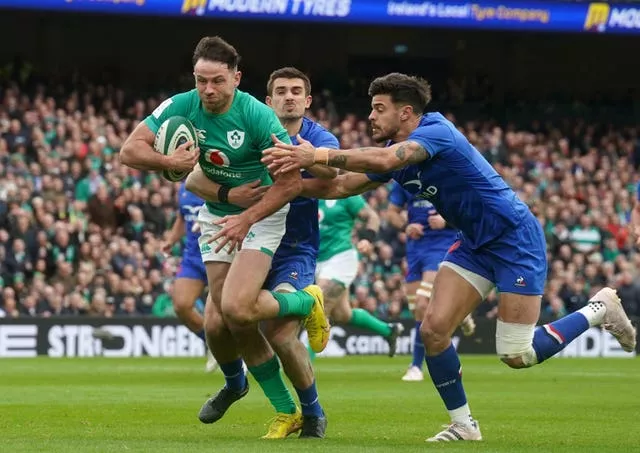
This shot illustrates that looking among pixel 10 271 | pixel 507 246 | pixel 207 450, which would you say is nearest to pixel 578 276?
pixel 10 271

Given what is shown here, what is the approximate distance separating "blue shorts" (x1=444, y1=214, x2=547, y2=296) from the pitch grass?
3.44 feet

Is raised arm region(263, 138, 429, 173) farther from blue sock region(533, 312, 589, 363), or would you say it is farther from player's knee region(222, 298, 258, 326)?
blue sock region(533, 312, 589, 363)

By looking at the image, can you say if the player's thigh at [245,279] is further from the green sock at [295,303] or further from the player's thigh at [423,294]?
the player's thigh at [423,294]

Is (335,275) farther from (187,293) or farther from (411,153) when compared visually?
(411,153)

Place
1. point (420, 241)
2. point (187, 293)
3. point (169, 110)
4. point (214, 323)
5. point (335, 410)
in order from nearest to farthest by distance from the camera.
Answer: point (169, 110) → point (214, 323) → point (335, 410) → point (187, 293) → point (420, 241)

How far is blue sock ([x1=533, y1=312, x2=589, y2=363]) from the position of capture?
10.2 metres

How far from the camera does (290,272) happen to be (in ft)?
33.5

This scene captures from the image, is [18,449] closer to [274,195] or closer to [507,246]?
[274,195]

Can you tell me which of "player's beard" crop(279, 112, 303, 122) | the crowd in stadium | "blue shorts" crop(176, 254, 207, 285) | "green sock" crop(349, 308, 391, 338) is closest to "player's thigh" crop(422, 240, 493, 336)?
"player's beard" crop(279, 112, 303, 122)

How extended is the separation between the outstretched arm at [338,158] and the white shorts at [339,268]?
766 centimetres

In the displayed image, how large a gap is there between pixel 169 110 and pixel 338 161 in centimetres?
138

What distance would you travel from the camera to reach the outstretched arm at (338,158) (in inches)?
350

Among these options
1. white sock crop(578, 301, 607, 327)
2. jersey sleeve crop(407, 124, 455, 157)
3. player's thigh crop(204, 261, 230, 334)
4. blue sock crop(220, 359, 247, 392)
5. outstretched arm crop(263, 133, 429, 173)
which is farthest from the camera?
white sock crop(578, 301, 607, 327)

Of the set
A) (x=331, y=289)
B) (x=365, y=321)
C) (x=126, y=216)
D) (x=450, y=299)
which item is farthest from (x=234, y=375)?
(x=126, y=216)
